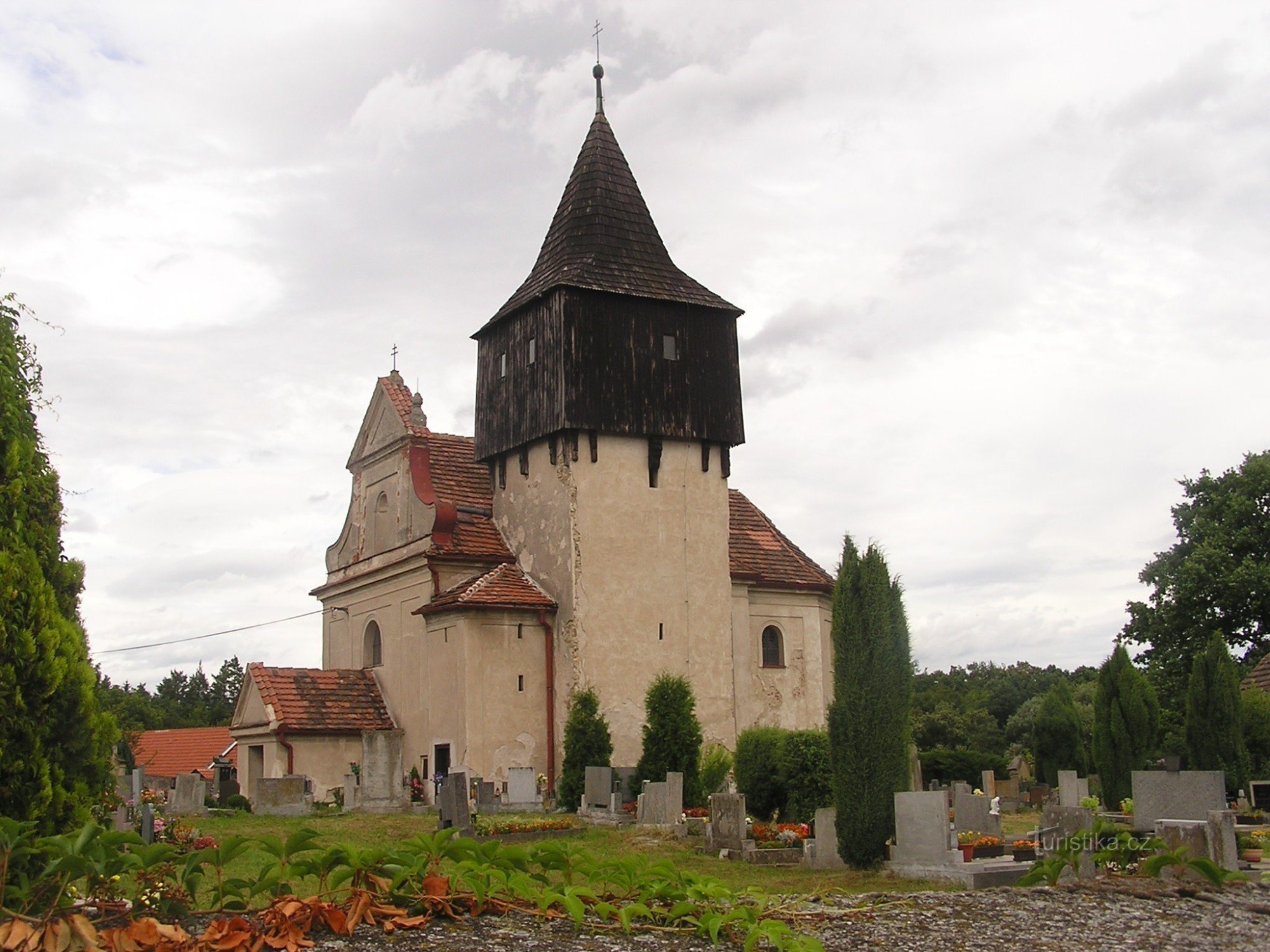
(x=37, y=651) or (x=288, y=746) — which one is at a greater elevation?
(x=37, y=651)

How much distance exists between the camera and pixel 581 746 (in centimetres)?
2791

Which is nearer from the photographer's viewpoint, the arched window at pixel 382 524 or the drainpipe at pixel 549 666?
the drainpipe at pixel 549 666

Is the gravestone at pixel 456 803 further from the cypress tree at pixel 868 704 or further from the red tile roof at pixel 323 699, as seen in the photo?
the red tile roof at pixel 323 699

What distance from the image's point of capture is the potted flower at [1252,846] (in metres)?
17.5

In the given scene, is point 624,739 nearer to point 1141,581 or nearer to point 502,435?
point 502,435

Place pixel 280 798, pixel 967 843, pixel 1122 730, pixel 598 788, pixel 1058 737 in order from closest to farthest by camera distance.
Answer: pixel 967 843 < pixel 598 788 < pixel 280 798 < pixel 1122 730 < pixel 1058 737

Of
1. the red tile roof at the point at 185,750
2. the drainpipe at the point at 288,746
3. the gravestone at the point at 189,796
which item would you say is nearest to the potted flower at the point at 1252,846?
the gravestone at the point at 189,796

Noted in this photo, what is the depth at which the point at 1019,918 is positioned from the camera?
409 inches

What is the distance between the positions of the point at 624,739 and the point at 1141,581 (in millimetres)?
25049

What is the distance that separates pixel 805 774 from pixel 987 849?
21.2ft

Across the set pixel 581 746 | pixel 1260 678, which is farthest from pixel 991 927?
pixel 1260 678

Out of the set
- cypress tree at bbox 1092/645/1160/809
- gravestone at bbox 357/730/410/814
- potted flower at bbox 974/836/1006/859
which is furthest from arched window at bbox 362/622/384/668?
potted flower at bbox 974/836/1006/859

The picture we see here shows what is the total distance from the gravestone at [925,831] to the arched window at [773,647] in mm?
17003

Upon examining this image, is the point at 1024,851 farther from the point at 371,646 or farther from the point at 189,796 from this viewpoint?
the point at 371,646
